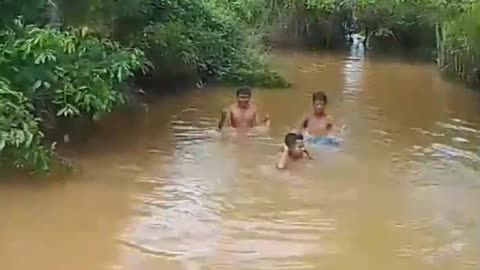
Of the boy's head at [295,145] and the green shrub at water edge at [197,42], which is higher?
the green shrub at water edge at [197,42]

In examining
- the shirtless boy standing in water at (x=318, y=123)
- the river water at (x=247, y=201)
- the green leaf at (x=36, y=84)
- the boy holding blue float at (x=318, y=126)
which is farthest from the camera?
the shirtless boy standing in water at (x=318, y=123)

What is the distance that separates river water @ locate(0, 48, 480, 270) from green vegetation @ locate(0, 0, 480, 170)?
63 cm

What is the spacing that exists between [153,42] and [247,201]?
6.57 metres

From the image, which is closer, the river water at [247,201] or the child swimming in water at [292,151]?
the river water at [247,201]

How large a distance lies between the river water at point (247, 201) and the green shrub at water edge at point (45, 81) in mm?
447

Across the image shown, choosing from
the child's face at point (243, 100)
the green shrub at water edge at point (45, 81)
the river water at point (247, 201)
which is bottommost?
the river water at point (247, 201)

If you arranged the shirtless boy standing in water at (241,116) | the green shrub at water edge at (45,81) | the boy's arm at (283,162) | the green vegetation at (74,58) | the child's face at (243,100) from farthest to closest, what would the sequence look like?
1. the child's face at (243,100)
2. the shirtless boy standing in water at (241,116)
3. the boy's arm at (283,162)
4. the green vegetation at (74,58)
5. the green shrub at water edge at (45,81)

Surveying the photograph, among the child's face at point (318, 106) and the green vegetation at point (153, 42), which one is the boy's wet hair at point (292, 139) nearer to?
the child's face at point (318, 106)

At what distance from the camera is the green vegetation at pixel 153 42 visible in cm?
925

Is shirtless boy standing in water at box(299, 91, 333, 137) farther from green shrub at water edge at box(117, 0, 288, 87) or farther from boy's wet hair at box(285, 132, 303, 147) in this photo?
green shrub at water edge at box(117, 0, 288, 87)

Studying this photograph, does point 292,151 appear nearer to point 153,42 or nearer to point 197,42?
point 153,42

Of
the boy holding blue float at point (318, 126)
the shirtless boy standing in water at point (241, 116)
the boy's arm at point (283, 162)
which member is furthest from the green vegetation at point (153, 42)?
the boy holding blue float at point (318, 126)

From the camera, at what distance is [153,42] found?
46.8ft

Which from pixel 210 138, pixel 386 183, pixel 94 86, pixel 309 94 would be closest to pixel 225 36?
pixel 309 94
